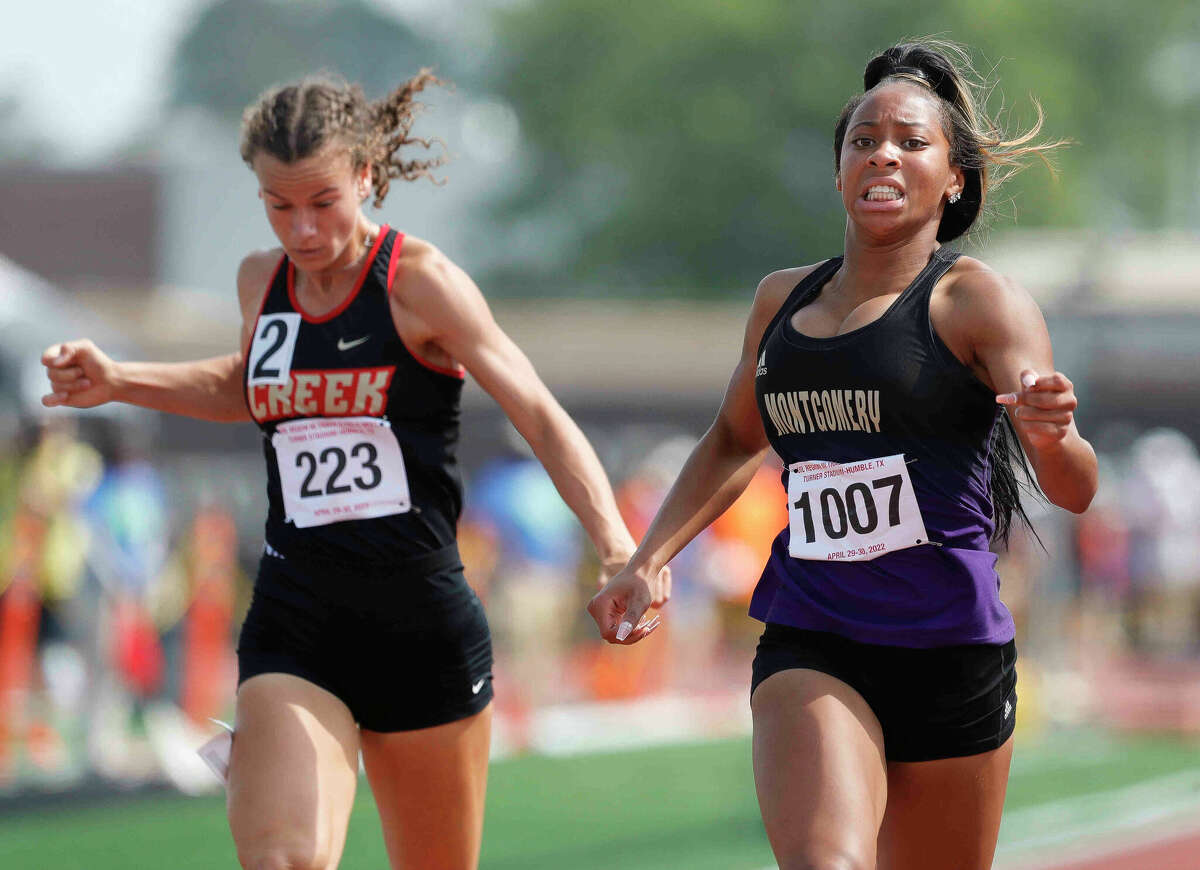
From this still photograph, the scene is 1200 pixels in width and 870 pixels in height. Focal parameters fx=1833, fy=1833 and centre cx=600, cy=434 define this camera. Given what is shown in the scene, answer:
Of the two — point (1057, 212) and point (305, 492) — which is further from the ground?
point (1057, 212)

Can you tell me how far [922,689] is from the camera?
3701mm

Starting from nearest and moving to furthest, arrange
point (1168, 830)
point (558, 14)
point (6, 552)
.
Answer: point (1168, 830)
point (6, 552)
point (558, 14)

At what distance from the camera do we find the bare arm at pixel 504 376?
169 inches

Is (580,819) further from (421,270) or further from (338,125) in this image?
(338,125)

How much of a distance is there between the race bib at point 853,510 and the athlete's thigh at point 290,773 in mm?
1145

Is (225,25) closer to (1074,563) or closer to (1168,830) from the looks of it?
(1074,563)

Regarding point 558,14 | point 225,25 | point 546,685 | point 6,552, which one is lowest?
point 546,685

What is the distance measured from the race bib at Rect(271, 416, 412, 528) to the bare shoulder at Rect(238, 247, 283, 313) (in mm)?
399

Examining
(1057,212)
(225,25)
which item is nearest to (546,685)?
(1057,212)

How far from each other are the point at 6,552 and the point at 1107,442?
14.3 metres

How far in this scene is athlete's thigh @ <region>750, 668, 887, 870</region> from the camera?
346cm

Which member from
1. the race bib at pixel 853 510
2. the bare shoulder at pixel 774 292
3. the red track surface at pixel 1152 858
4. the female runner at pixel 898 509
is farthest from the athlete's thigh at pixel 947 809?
the red track surface at pixel 1152 858

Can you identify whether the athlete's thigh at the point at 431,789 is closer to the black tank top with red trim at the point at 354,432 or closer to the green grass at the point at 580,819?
the black tank top with red trim at the point at 354,432

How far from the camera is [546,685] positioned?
627 inches
